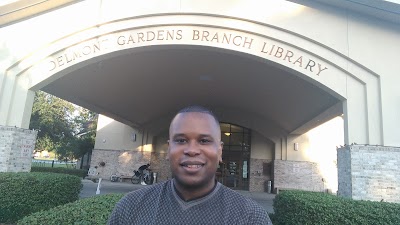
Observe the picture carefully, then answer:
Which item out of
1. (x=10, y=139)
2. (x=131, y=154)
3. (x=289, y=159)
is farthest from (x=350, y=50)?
(x=131, y=154)

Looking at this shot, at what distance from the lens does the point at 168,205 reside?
1.79 m

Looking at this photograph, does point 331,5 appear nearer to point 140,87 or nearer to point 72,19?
point 72,19

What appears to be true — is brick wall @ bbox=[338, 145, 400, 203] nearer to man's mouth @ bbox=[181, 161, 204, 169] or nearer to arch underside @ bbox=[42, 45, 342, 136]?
arch underside @ bbox=[42, 45, 342, 136]

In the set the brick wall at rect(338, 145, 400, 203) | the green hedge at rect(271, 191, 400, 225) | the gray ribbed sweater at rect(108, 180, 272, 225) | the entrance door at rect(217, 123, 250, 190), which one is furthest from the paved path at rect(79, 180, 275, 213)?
the gray ribbed sweater at rect(108, 180, 272, 225)

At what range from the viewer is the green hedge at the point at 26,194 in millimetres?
7641

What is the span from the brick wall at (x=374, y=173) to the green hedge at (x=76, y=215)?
5.93 metres

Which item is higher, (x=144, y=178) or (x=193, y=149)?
(x=193, y=149)

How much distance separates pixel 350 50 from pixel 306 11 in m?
1.58

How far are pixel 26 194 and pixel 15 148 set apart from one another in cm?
225

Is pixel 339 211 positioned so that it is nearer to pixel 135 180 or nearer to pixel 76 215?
pixel 76 215

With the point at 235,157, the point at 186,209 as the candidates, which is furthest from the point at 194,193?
the point at 235,157

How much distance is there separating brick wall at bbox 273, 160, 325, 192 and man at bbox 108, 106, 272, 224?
19800 millimetres

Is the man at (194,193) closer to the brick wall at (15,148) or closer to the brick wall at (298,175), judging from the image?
the brick wall at (15,148)

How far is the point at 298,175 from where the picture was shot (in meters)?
20.7
